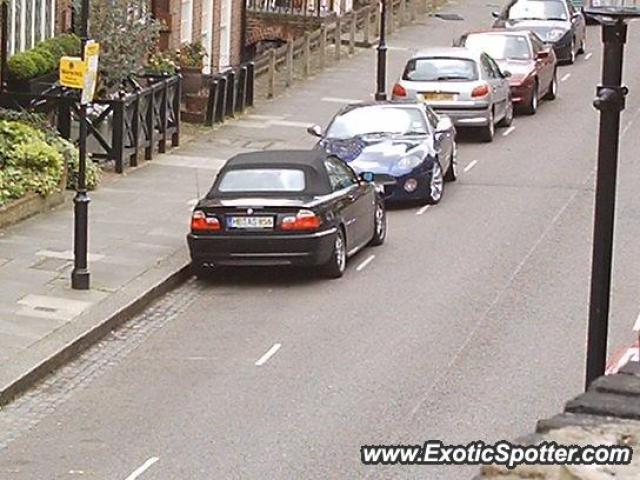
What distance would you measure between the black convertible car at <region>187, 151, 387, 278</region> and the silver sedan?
942cm

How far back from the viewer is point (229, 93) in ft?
108

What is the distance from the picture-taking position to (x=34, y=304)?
19.0m

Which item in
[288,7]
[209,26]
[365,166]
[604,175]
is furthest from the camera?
[288,7]

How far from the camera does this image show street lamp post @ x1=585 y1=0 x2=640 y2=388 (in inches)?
468

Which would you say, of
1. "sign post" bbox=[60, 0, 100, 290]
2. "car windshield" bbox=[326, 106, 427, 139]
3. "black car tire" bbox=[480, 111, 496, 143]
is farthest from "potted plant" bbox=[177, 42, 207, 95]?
"sign post" bbox=[60, 0, 100, 290]

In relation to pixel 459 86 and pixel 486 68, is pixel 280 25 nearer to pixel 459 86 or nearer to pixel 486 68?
pixel 486 68

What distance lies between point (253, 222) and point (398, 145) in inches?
223

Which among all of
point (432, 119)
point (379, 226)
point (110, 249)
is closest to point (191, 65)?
point (432, 119)

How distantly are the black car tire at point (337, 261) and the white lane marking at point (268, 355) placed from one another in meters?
2.96

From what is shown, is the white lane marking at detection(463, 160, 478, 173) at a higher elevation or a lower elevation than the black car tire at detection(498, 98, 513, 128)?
lower

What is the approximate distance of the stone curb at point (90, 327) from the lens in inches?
642

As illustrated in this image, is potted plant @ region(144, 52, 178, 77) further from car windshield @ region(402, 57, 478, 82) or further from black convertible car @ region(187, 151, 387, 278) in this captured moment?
black convertible car @ region(187, 151, 387, 278)

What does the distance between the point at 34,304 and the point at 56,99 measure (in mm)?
8363

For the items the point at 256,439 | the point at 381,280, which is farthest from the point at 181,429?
the point at 381,280
